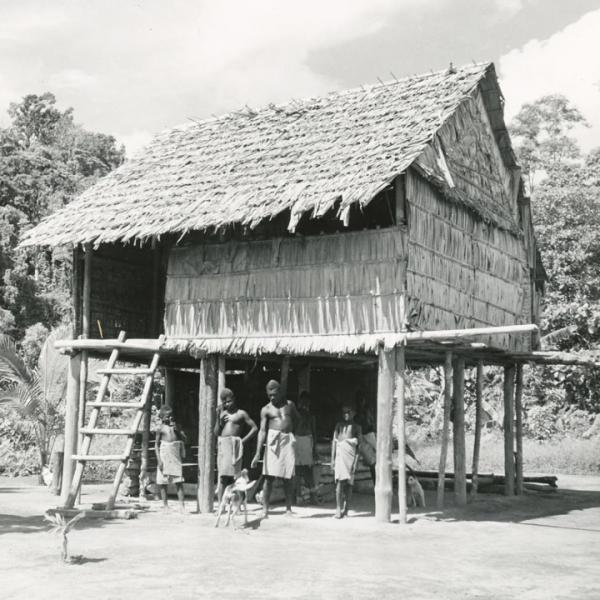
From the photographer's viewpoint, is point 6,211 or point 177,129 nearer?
point 177,129

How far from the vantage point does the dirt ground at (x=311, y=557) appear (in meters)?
7.50

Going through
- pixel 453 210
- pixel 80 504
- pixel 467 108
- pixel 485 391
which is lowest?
pixel 80 504

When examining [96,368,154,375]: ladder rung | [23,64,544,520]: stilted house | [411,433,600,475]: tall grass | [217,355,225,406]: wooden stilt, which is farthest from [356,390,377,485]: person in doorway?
[411,433,600,475]: tall grass

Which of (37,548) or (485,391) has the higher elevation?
(485,391)

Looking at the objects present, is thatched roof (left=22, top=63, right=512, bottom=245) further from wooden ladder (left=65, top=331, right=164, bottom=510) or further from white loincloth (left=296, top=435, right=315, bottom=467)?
white loincloth (left=296, top=435, right=315, bottom=467)

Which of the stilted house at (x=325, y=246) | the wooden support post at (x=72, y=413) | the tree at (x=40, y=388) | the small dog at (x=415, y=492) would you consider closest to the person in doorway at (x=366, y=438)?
the small dog at (x=415, y=492)

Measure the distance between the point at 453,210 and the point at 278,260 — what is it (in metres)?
2.78

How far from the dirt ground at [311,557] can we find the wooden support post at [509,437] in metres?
2.61

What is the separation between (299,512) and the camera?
13211 millimetres

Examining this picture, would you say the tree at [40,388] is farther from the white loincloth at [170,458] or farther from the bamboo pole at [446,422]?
the bamboo pole at [446,422]

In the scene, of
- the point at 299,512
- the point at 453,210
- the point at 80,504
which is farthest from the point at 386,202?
the point at 80,504

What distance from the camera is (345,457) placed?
1246 cm

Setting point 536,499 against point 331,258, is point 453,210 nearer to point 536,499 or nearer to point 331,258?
point 331,258

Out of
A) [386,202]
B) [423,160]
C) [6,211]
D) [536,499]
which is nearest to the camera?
[423,160]
